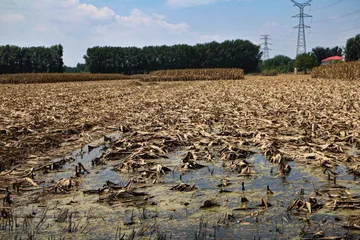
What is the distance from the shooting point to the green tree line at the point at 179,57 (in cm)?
10444

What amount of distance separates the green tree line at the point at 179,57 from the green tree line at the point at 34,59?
8.05 metres

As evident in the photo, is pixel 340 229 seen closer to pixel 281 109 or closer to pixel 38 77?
pixel 281 109

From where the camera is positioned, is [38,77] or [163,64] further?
[163,64]

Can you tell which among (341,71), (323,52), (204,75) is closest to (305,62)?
(204,75)

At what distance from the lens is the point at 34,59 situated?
99312 mm

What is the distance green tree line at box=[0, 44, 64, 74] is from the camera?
95188mm

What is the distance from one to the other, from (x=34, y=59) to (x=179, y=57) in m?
38.2

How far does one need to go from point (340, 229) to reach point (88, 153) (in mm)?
5619

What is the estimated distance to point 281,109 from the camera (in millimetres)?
14273

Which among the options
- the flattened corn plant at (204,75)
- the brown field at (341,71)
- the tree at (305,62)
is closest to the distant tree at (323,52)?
the tree at (305,62)

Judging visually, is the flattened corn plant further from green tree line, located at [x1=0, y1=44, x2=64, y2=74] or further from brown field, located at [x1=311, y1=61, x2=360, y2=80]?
green tree line, located at [x1=0, y1=44, x2=64, y2=74]

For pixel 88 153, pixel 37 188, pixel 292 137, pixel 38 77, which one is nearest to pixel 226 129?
pixel 292 137

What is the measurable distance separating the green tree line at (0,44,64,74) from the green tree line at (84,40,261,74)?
8.05 m

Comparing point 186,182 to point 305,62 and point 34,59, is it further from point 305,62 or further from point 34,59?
point 34,59
